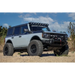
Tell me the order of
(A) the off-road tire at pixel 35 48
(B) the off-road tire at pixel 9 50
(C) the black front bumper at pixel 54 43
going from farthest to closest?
(B) the off-road tire at pixel 9 50 → (C) the black front bumper at pixel 54 43 → (A) the off-road tire at pixel 35 48

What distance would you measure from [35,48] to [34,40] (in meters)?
0.44

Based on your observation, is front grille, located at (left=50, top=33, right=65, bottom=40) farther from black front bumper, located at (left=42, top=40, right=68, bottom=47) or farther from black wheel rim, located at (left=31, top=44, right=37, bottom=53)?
black wheel rim, located at (left=31, top=44, right=37, bottom=53)

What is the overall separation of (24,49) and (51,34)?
7.14 feet

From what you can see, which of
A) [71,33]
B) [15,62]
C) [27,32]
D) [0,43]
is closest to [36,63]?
[15,62]

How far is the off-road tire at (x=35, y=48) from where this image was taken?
800 centimetres

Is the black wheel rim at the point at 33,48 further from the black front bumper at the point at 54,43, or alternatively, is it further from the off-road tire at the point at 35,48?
the black front bumper at the point at 54,43

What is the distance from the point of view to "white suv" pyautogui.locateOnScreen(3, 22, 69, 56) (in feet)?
26.7

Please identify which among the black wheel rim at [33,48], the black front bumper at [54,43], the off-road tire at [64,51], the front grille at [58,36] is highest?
the front grille at [58,36]

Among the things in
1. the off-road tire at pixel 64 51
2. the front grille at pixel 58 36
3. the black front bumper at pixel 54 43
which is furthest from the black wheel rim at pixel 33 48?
the off-road tire at pixel 64 51

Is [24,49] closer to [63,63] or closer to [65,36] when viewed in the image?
[65,36]

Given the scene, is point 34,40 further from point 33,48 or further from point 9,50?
point 9,50

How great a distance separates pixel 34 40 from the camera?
330 inches

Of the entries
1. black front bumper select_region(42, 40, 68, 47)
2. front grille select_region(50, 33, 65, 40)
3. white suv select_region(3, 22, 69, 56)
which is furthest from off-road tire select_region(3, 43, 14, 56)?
front grille select_region(50, 33, 65, 40)

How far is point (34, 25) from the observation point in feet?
31.3
